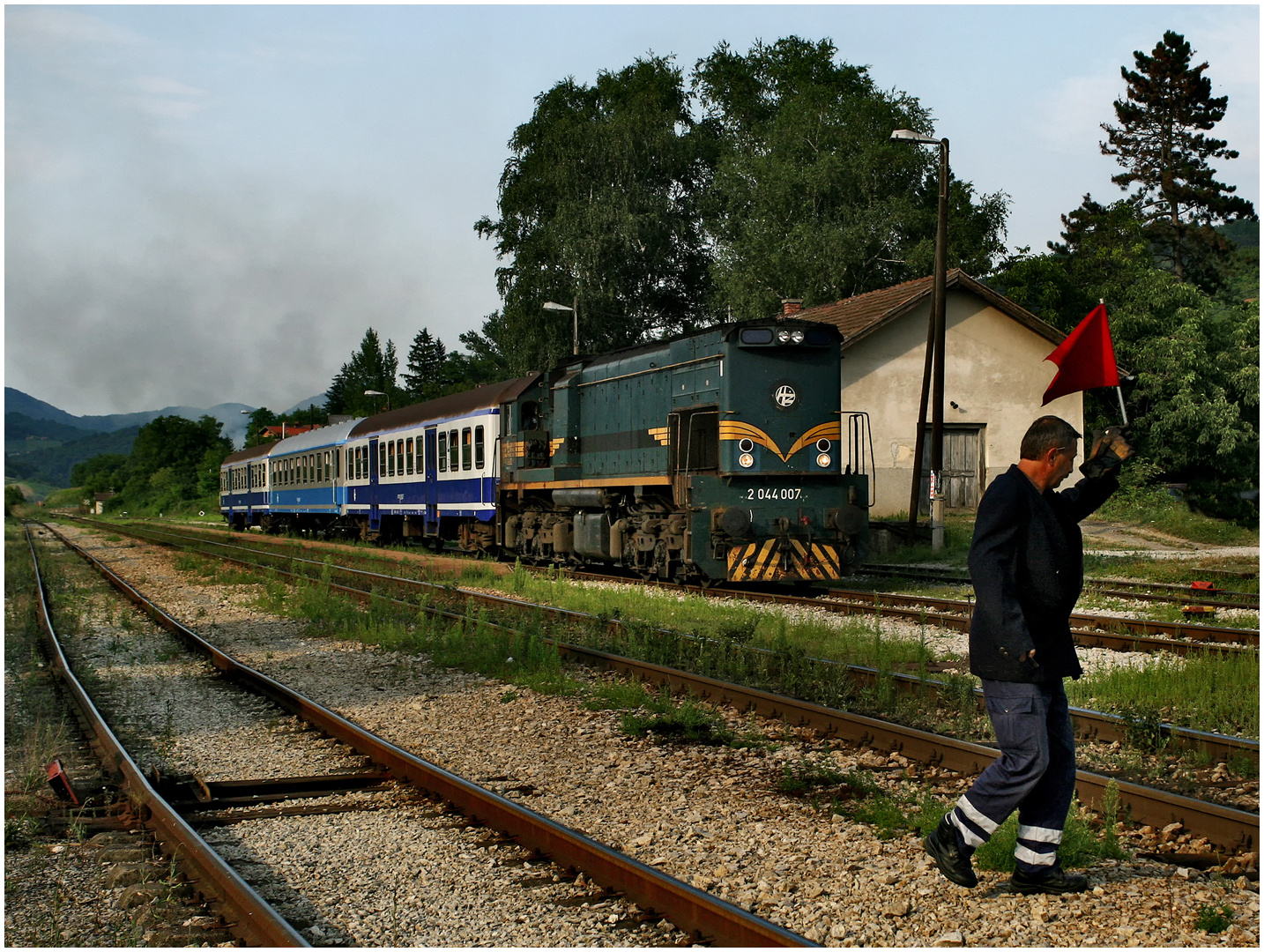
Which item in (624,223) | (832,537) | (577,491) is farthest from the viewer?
(624,223)

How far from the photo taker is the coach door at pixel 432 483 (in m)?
24.4

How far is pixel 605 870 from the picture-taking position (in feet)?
14.9

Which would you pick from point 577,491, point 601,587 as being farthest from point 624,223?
point 601,587

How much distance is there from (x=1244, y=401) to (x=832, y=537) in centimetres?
2261

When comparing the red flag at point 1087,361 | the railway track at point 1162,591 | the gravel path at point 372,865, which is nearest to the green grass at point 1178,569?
the railway track at point 1162,591

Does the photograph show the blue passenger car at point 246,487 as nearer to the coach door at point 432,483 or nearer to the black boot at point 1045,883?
the coach door at point 432,483

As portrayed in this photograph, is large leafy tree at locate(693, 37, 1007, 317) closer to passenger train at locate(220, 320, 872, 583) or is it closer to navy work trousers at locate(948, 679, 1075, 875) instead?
passenger train at locate(220, 320, 872, 583)

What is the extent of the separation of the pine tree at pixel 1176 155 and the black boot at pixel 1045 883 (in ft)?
168

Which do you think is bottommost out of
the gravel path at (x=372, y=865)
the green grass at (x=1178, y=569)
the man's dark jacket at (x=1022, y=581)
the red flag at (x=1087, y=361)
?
the gravel path at (x=372, y=865)

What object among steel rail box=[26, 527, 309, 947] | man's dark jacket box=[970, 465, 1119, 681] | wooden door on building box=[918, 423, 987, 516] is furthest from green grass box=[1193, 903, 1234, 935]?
wooden door on building box=[918, 423, 987, 516]

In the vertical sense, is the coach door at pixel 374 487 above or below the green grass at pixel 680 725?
above

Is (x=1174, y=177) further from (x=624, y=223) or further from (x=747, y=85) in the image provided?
(x=624, y=223)

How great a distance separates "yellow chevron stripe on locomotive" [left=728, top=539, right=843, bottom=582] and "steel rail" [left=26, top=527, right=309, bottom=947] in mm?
8597

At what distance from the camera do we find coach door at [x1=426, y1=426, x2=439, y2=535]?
24359mm
